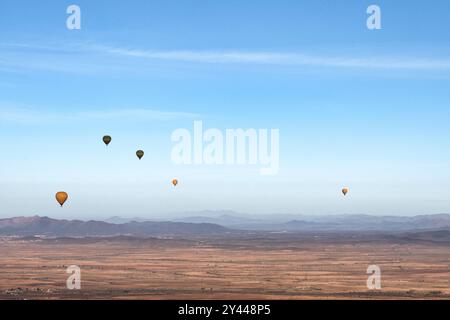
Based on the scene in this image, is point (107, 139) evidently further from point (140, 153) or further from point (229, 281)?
point (229, 281)

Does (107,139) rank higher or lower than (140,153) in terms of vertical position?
higher

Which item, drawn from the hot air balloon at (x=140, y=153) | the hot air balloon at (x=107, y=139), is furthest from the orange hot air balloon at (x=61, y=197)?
the hot air balloon at (x=140, y=153)

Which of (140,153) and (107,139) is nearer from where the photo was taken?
(107,139)

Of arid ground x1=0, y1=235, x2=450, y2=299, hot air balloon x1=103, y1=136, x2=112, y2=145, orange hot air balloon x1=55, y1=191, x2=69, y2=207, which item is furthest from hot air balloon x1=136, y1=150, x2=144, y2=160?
arid ground x1=0, y1=235, x2=450, y2=299

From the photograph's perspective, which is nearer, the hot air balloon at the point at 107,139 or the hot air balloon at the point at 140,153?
the hot air balloon at the point at 107,139

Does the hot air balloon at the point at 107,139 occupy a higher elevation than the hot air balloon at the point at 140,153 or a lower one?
higher

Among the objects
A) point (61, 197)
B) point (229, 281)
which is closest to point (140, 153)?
point (61, 197)

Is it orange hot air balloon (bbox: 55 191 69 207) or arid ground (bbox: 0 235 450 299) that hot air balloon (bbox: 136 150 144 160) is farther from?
arid ground (bbox: 0 235 450 299)

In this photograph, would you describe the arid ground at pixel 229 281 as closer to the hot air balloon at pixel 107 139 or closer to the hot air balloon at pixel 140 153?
the hot air balloon at pixel 140 153
